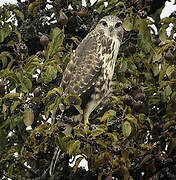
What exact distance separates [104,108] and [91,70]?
26cm

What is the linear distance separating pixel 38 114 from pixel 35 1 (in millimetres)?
669

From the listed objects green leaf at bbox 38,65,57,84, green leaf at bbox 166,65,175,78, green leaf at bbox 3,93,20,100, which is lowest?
green leaf at bbox 3,93,20,100

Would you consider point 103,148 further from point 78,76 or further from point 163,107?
point 78,76

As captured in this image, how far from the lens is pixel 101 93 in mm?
3418

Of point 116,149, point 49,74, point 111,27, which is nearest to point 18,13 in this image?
point 111,27

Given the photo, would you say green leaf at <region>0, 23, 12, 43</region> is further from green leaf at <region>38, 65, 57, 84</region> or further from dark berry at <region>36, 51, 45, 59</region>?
green leaf at <region>38, 65, 57, 84</region>

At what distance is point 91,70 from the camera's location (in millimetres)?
3461

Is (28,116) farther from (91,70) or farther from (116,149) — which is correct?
(91,70)

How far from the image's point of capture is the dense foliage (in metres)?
2.75

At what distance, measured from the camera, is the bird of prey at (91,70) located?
3.40m

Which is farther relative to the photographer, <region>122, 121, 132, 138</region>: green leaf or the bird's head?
the bird's head

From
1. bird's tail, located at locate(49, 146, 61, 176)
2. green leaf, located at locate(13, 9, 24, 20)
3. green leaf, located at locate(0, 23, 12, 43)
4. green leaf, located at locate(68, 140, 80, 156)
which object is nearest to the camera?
green leaf, located at locate(68, 140, 80, 156)

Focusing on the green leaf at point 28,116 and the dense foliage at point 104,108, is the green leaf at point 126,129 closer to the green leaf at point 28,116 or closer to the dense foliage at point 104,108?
the dense foliage at point 104,108

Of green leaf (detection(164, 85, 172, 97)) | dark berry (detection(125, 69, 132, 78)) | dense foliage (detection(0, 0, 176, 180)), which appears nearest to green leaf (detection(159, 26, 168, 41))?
dense foliage (detection(0, 0, 176, 180))
